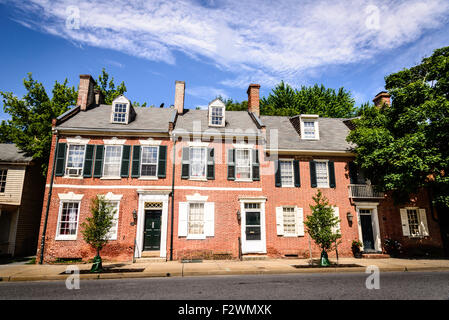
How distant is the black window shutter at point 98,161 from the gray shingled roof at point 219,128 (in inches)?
181

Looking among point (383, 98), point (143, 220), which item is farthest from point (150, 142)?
point (383, 98)

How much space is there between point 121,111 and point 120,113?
0.18m

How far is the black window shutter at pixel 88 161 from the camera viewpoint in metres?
14.9

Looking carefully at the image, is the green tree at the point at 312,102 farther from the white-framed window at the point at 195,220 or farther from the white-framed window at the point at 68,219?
the white-framed window at the point at 68,219

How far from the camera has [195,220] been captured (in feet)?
49.2

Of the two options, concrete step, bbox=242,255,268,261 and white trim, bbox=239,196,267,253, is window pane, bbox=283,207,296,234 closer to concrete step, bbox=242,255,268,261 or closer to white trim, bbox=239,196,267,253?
white trim, bbox=239,196,267,253

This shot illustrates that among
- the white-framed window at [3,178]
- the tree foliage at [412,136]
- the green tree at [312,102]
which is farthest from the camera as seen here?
the green tree at [312,102]

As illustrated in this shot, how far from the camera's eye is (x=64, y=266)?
12.9 meters

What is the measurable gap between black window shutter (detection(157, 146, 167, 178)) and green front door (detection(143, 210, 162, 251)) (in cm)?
223

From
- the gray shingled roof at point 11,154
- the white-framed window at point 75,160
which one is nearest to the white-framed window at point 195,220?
the white-framed window at point 75,160

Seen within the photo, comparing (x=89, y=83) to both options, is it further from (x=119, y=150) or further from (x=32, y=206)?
(x=32, y=206)

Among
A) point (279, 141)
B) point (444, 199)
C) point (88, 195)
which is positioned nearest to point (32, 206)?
point (88, 195)

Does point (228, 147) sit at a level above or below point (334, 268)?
above

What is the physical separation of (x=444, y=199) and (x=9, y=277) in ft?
69.3
